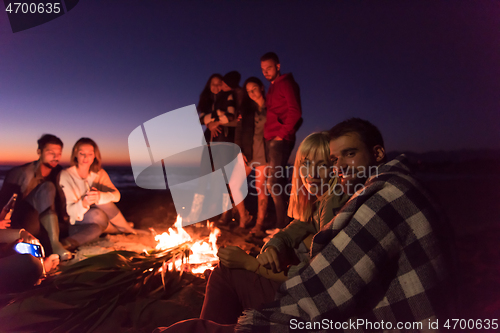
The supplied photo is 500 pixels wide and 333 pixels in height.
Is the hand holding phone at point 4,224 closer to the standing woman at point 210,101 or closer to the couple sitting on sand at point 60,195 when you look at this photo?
the couple sitting on sand at point 60,195

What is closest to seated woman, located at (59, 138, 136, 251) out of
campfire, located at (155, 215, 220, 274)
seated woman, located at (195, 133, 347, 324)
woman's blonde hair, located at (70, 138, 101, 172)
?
woman's blonde hair, located at (70, 138, 101, 172)

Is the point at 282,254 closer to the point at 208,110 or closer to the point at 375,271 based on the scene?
the point at 375,271

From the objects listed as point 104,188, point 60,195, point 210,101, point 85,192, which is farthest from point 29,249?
point 210,101

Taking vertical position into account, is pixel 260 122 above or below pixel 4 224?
above

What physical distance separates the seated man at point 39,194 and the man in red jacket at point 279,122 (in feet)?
9.02

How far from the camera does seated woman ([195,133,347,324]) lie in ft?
4.90

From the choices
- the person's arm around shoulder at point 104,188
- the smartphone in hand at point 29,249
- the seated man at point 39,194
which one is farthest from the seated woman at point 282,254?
the person's arm around shoulder at point 104,188

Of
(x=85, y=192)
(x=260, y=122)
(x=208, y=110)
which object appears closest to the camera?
(x=85, y=192)

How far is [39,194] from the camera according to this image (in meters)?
3.40

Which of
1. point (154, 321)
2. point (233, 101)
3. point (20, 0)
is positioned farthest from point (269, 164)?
point (20, 0)

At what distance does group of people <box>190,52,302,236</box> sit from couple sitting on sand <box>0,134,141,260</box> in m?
1.57

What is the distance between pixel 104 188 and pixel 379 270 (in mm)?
3931

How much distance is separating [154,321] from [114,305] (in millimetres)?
357

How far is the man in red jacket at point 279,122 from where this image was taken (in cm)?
376
